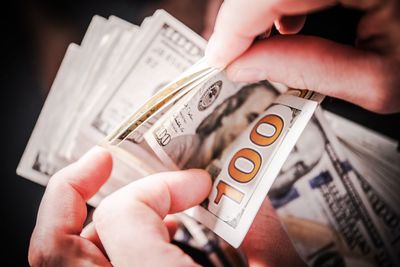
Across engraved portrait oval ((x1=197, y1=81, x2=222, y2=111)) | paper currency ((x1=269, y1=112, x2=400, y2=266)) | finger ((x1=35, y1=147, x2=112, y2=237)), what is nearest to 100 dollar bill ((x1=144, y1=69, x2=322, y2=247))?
engraved portrait oval ((x1=197, y1=81, x2=222, y2=111))

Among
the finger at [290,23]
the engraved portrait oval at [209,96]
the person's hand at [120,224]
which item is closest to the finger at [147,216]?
the person's hand at [120,224]

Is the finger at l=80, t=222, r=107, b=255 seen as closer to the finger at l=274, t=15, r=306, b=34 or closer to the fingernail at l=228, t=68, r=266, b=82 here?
the fingernail at l=228, t=68, r=266, b=82

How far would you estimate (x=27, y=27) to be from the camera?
34.5 inches

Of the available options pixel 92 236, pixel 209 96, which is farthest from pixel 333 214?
pixel 92 236

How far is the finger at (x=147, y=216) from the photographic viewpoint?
45cm

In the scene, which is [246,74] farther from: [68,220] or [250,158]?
[68,220]

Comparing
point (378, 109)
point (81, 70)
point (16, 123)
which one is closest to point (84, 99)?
point (81, 70)

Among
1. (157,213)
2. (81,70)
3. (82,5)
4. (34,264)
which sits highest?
(82,5)

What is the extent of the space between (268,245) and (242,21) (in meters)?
0.43

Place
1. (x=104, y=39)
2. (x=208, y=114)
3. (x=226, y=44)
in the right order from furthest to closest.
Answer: (x=104, y=39)
(x=208, y=114)
(x=226, y=44)

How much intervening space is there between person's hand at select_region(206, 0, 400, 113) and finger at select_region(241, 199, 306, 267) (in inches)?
11.8

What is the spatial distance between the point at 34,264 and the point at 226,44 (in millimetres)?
439

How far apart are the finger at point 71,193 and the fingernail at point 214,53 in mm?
266

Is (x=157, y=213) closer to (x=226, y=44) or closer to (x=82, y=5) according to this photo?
(x=226, y=44)
